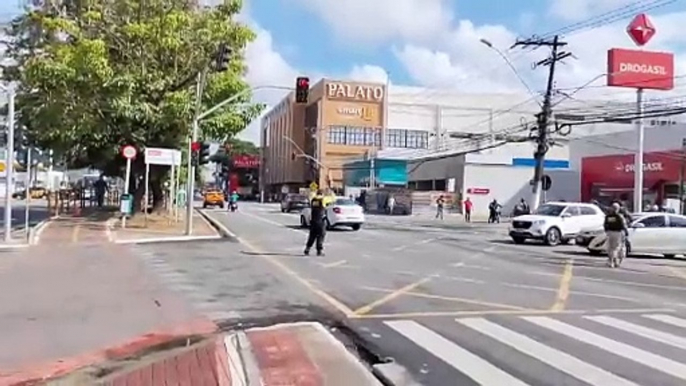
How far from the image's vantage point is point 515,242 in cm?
3519

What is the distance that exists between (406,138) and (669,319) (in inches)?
3973

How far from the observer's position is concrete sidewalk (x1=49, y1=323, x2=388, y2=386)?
8242 mm

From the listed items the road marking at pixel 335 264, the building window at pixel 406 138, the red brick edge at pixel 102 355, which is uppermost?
the building window at pixel 406 138

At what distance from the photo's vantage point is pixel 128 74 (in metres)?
34.9

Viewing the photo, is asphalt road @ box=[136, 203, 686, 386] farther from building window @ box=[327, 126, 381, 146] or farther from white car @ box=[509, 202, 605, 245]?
building window @ box=[327, 126, 381, 146]

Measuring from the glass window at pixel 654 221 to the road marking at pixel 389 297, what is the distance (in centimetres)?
1377

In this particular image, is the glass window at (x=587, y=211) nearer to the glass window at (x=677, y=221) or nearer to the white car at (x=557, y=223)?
the white car at (x=557, y=223)

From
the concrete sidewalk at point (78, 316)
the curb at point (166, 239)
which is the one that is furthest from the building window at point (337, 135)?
the concrete sidewalk at point (78, 316)

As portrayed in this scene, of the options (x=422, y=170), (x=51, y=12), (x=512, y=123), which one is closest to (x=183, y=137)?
(x=51, y=12)

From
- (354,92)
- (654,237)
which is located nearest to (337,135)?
(354,92)

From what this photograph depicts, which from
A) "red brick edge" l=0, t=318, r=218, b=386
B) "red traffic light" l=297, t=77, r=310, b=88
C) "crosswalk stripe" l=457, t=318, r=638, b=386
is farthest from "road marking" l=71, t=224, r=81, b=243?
"crosswalk stripe" l=457, t=318, r=638, b=386

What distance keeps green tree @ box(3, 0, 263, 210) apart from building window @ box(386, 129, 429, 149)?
242ft

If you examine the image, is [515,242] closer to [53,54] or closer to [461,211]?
[53,54]

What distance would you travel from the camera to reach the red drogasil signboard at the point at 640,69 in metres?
51.7
